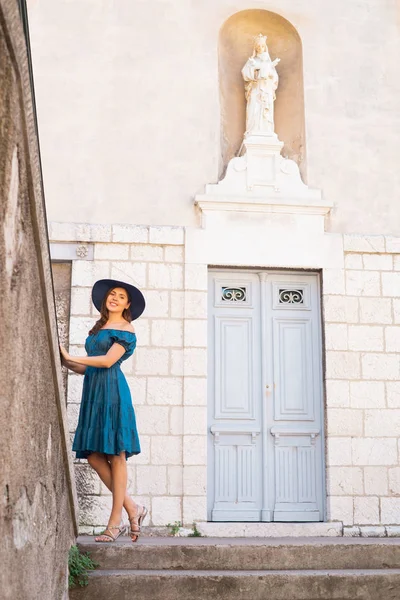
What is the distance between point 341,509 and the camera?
7.05 metres

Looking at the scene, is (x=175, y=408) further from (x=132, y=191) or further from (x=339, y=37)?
(x=339, y=37)

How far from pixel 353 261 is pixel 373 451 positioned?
180 cm

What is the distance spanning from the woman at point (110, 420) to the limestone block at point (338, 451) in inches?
107

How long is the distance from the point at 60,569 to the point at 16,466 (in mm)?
1223

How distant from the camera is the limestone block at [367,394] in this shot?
7293mm

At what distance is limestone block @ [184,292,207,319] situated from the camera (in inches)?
288

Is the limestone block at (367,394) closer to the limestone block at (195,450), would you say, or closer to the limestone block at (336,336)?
the limestone block at (336,336)

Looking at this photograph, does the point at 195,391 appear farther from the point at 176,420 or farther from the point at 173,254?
the point at 173,254

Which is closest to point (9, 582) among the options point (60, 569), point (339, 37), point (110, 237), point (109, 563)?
point (60, 569)

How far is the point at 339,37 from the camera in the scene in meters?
8.14

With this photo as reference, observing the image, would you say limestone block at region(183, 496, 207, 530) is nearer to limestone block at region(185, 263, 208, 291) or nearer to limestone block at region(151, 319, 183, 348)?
limestone block at region(151, 319, 183, 348)

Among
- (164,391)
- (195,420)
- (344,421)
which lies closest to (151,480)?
(195,420)

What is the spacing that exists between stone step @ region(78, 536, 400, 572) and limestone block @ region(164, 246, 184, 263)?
10.5 ft

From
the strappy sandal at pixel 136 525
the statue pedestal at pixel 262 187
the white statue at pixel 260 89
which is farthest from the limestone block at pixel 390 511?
the white statue at pixel 260 89
